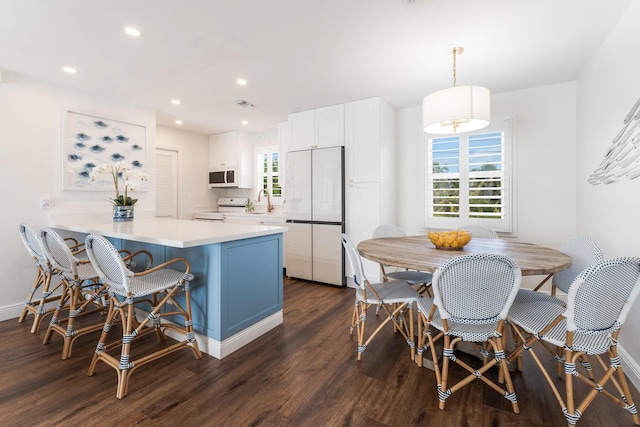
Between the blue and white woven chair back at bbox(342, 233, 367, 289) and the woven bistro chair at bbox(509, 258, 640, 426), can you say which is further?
the blue and white woven chair back at bbox(342, 233, 367, 289)

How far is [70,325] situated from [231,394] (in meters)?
1.39

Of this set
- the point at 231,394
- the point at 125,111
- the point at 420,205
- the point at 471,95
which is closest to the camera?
the point at 231,394

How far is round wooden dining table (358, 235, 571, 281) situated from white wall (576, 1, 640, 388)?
52 centimetres

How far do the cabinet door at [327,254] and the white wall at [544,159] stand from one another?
219 cm

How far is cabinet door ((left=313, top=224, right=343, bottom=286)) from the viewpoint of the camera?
400 centimetres

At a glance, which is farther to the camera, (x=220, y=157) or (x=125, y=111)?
(x=220, y=157)

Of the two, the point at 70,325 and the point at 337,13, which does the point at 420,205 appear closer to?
the point at 337,13

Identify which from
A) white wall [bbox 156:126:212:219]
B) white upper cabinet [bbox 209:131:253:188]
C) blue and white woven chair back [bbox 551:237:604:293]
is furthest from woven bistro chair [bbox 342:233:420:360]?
white wall [bbox 156:126:212:219]

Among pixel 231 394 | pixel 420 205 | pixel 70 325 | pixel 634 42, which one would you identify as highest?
pixel 634 42

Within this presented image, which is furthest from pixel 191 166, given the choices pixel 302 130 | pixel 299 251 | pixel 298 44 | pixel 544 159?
pixel 544 159

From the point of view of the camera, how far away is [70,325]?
219cm

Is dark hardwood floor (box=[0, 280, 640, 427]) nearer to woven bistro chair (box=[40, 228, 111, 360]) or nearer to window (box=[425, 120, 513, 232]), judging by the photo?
woven bistro chair (box=[40, 228, 111, 360])

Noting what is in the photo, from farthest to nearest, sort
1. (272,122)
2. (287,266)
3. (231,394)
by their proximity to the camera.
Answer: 1. (272,122)
2. (287,266)
3. (231,394)

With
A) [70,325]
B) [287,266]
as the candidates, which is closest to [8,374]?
[70,325]
